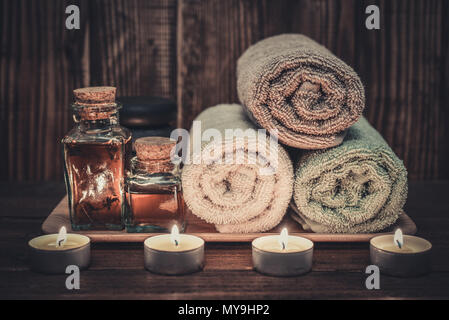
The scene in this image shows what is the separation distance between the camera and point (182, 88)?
3.98ft

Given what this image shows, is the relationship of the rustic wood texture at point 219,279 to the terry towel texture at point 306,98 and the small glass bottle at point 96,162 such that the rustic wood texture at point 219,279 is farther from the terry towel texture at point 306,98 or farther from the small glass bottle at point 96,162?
the terry towel texture at point 306,98

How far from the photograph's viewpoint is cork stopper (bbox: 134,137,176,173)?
845 millimetres

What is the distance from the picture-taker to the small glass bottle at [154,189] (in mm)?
851

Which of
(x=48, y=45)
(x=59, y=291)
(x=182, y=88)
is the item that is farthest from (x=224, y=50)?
(x=59, y=291)

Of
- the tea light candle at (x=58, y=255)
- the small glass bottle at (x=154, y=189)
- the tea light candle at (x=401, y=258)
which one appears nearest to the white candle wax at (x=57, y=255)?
the tea light candle at (x=58, y=255)

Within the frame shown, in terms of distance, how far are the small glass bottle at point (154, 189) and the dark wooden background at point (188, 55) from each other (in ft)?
1.22

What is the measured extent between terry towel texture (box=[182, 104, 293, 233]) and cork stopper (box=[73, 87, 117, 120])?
0.46 feet

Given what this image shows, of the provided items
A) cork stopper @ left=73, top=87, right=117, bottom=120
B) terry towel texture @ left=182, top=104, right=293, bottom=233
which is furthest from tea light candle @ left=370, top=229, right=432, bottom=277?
cork stopper @ left=73, top=87, right=117, bottom=120

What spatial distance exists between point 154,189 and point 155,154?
5 centimetres

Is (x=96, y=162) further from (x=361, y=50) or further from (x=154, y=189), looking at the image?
(x=361, y=50)

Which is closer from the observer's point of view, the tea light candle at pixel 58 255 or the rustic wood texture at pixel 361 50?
the tea light candle at pixel 58 255

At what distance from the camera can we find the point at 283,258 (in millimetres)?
766

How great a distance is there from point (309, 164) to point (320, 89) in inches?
4.0

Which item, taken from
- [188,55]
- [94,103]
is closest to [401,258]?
[94,103]
